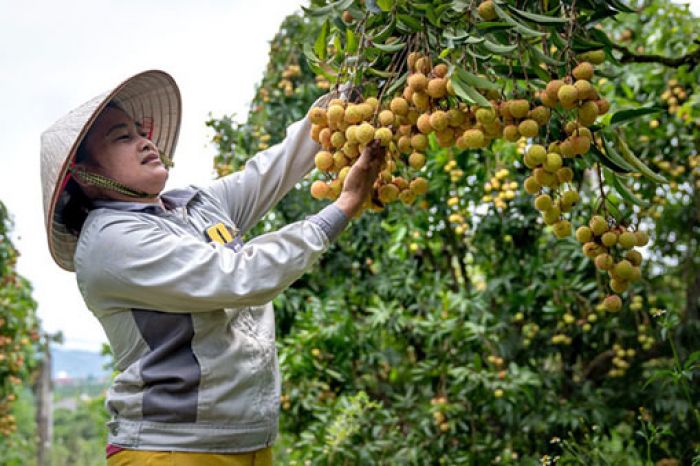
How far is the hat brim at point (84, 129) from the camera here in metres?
1.38

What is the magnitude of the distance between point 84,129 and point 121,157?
0.11 metres

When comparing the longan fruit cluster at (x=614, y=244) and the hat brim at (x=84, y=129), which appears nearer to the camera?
the longan fruit cluster at (x=614, y=244)

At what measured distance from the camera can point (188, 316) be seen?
1352mm

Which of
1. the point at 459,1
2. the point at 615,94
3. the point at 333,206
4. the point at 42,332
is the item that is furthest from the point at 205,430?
the point at 42,332

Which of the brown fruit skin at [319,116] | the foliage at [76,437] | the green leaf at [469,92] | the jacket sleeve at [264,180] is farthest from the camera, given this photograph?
the foliage at [76,437]

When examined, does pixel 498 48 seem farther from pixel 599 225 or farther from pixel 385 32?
pixel 599 225

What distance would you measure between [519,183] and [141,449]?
71.4 inches

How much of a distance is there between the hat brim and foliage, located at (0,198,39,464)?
2.12m

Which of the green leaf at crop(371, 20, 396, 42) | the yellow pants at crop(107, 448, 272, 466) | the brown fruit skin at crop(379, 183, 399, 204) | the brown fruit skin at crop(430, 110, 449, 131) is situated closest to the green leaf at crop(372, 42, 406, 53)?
the green leaf at crop(371, 20, 396, 42)

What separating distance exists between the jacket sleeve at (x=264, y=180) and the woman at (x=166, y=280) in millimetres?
72

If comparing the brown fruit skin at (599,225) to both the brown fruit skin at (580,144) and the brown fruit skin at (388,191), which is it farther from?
the brown fruit skin at (388,191)

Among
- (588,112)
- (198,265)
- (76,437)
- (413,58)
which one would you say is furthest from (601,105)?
(76,437)

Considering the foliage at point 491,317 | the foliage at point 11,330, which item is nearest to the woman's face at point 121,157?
the foliage at point 491,317

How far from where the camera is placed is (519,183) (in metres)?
2.83
